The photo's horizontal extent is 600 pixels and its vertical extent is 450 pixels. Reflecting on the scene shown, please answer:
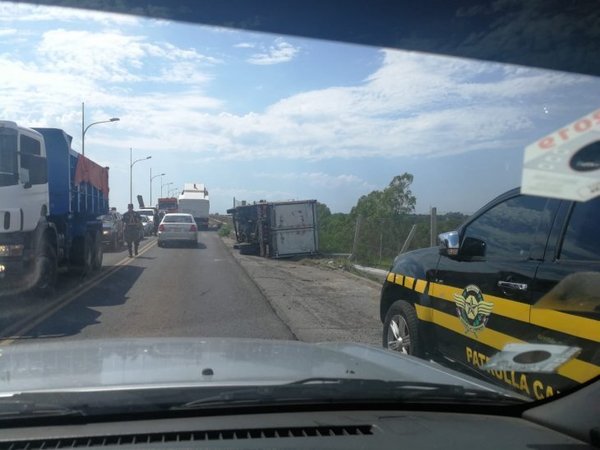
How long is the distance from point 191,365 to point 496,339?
230cm

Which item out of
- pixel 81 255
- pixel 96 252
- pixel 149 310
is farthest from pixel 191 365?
pixel 96 252

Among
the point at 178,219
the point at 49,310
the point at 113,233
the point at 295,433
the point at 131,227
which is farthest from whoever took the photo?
the point at 178,219

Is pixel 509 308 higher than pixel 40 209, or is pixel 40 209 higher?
pixel 40 209

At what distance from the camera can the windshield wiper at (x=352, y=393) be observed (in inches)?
120

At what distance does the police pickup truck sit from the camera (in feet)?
12.9

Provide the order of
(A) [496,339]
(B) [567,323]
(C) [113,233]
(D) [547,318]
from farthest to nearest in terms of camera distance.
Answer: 1. (C) [113,233]
2. (A) [496,339]
3. (D) [547,318]
4. (B) [567,323]

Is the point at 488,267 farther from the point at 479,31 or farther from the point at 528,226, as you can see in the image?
the point at 479,31

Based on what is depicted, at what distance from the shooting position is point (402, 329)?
6594 millimetres

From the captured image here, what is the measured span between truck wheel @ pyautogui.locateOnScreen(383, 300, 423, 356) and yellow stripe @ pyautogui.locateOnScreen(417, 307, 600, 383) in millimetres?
134

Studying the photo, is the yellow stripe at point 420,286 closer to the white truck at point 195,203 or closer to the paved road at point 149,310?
the paved road at point 149,310

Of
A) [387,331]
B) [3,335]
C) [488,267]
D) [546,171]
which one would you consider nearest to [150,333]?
[3,335]

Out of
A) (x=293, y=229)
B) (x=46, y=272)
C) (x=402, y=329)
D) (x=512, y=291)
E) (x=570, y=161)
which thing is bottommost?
(x=402, y=329)

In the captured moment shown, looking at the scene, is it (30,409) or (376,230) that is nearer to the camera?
(30,409)

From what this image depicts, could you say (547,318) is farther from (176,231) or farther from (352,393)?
(176,231)
